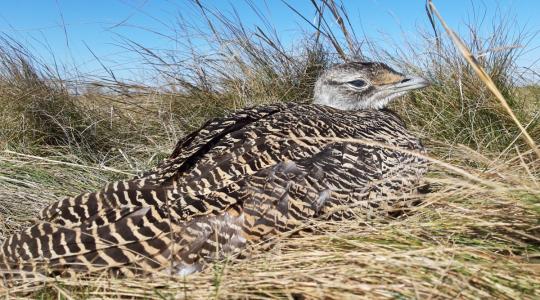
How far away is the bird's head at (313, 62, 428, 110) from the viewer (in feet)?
13.6

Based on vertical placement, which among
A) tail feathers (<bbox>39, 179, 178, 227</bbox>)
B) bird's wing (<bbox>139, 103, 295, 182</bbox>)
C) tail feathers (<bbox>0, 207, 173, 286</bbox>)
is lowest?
tail feathers (<bbox>0, 207, 173, 286</bbox>)

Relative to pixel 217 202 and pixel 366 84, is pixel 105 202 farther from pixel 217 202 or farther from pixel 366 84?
pixel 366 84

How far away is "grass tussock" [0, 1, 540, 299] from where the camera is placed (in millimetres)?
1955

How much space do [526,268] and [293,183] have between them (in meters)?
1.07

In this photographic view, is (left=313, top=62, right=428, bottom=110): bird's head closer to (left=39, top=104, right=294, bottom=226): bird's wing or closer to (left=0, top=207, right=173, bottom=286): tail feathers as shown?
(left=39, top=104, right=294, bottom=226): bird's wing

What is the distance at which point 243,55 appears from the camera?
5.91 meters

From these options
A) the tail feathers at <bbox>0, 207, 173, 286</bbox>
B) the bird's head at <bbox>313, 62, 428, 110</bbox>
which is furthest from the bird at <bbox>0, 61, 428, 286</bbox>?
the bird's head at <bbox>313, 62, 428, 110</bbox>

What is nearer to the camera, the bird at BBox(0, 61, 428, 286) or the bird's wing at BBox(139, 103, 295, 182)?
the bird at BBox(0, 61, 428, 286)

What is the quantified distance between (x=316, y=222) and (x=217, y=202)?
1.50 feet

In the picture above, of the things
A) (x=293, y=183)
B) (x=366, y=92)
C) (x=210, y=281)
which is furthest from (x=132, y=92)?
(x=210, y=281)

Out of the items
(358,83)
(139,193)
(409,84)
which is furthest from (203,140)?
(409,84)

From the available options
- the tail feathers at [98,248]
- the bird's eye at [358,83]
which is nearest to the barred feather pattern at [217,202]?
the tail feathers at [98,248]

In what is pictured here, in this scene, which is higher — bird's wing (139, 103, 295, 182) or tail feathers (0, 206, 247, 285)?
bird's wing (139, 103, 295, 182)

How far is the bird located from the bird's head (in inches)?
38.2
